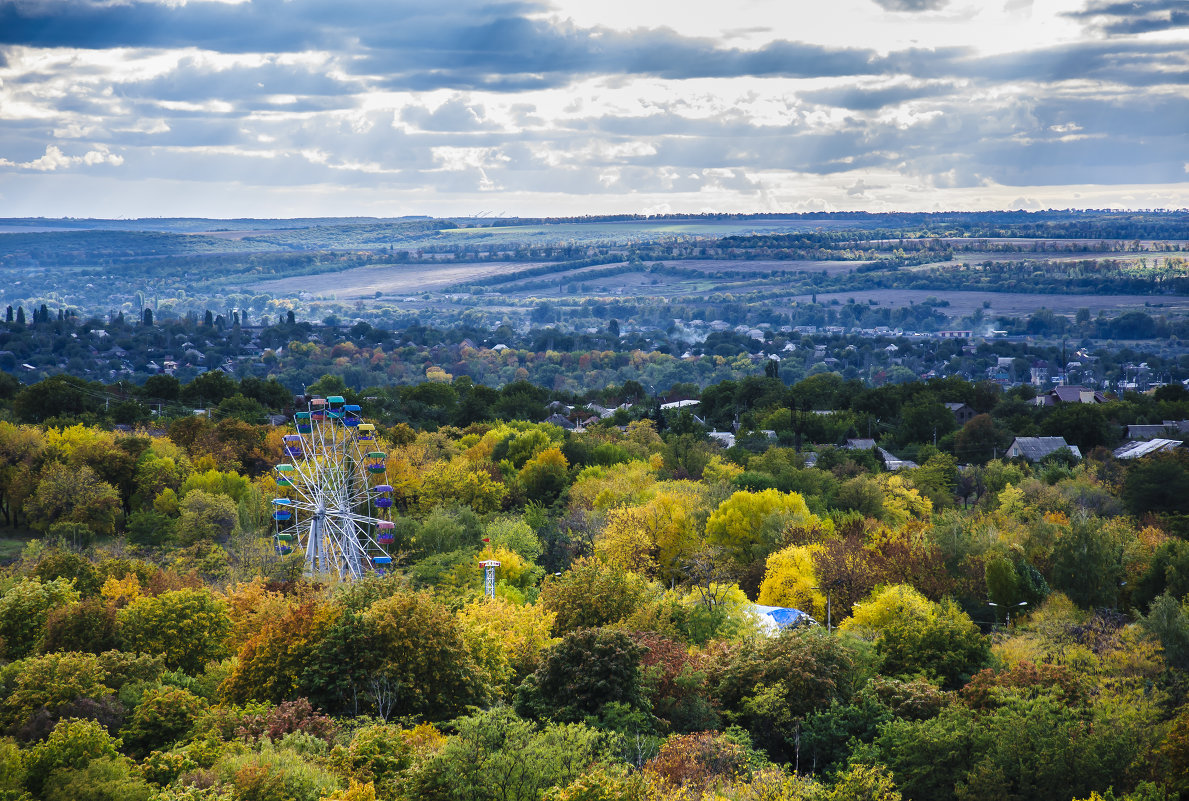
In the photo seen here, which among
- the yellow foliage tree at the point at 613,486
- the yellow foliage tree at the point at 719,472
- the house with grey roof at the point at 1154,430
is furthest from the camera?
the house with grey roof at the point at 1154,430

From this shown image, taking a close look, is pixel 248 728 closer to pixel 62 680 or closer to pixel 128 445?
pixel 62 680

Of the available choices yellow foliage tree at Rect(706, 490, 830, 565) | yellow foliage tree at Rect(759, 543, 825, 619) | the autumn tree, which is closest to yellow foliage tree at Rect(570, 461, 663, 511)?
yellow foliage tree at Rect(706, 490, 830, 565)

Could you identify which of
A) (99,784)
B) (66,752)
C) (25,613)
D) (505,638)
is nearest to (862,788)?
(505,638)

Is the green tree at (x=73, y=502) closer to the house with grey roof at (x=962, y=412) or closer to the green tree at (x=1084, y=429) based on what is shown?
the green tree at (x=1084, y=429)

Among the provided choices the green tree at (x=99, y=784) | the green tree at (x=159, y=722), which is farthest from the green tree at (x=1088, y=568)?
the green tree at (x=99, y=784)

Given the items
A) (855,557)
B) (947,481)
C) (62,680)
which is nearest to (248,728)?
(62,680)

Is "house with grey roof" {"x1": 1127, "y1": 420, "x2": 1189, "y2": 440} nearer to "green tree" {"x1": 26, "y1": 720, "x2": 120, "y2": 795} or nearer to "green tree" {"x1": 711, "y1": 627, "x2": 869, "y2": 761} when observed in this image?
"green tree" {"x1": 711, "y1": 627, "x2": 869, "y2": 761}
